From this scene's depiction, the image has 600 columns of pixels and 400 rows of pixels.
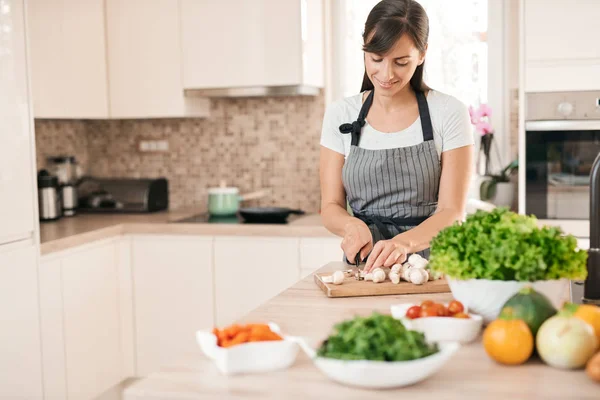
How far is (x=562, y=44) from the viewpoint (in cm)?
335

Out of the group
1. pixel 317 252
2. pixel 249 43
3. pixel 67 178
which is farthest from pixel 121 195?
pixel 317 252

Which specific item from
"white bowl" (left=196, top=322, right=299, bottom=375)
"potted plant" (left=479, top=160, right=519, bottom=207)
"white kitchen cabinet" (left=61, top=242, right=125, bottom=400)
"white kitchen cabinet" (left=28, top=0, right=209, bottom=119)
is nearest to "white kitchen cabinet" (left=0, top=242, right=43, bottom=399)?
"white kitchen cabinet" (left=61, top=242, right=125, bottom=400)

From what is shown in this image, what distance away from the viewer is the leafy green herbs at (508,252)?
1.44 metres

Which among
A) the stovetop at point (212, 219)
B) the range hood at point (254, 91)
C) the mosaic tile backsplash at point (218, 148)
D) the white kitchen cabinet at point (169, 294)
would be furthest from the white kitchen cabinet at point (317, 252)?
the range hood at point (254, 91)

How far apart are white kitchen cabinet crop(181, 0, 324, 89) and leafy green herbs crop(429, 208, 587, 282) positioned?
242cm

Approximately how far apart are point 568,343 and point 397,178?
1208mm

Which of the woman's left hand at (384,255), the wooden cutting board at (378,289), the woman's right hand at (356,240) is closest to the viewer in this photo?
the wooden cutting board at (378,289)

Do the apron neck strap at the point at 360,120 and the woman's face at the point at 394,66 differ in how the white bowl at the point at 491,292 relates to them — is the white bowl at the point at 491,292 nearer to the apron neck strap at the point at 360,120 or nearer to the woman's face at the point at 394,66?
the woman's face at the point at 394,66

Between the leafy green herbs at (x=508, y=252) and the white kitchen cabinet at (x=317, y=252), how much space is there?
2015mm

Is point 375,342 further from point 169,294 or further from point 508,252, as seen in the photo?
point 169,294

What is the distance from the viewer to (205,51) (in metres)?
3.96

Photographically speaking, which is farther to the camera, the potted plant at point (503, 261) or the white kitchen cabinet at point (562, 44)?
the white kitchen cabinet at point (562, 44)

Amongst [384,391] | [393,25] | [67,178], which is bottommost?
[384,391]

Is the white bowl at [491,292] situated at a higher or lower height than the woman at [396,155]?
→ lower
